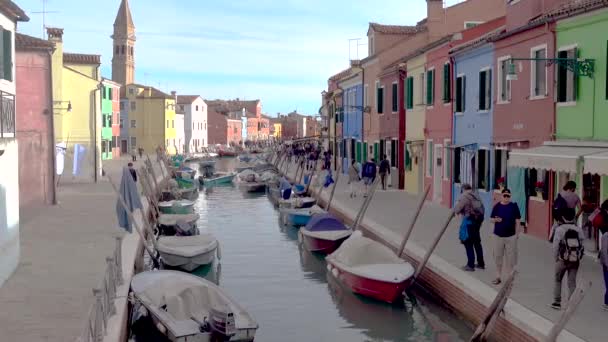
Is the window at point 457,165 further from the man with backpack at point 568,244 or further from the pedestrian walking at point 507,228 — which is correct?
the man with backpack at point 568,244

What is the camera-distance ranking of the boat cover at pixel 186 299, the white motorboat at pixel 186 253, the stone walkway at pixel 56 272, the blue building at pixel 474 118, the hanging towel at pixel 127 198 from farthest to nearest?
1. the blue building at pixel 474 118
2. the hanging towel at pixel 127 198
3. the white motorboat at pixel 186 253
4. the boat cover at pixel 186 299
5. the stone walkway at pixel 56 272

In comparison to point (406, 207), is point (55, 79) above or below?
above

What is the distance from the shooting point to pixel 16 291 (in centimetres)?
1281

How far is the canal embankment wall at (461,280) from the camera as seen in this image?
10648 millimetres

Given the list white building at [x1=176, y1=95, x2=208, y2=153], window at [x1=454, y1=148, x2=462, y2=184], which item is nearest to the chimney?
window at [x1=454, y1=148, x2=462, y2=184]

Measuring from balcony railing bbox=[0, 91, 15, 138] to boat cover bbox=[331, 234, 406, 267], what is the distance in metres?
7.25

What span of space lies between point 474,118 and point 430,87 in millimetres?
4830

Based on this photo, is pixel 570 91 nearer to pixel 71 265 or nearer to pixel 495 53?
pixel 495 53

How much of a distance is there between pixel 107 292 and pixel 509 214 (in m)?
6.50

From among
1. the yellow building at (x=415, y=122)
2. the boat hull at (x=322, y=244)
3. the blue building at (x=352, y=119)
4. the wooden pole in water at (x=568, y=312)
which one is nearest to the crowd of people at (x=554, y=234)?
the wooden pole in water at (x=568, y=312)

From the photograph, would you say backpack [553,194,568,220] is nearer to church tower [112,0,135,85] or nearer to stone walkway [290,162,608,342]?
stone walkway [290,162,608,342]

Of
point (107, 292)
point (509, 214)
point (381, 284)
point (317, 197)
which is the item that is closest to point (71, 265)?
point (107, 292)

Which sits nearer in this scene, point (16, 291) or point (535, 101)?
point (16, 291)

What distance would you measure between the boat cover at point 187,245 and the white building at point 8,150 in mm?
4322
